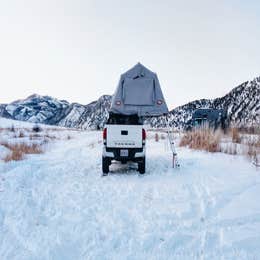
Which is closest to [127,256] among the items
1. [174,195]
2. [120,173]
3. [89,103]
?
[174,195]

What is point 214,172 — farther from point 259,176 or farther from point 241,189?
point 241,189

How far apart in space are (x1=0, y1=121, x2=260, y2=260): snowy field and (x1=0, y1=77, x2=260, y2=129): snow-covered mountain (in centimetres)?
9750

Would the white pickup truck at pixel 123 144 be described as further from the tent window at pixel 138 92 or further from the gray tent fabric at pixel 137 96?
the tent window at pixel 138 92

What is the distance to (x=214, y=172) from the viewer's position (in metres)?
8.25

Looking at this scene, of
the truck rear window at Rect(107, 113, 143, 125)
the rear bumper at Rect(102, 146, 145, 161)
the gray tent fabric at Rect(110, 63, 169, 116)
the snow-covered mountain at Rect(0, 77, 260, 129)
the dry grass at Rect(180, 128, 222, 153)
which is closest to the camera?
the rear bumper at Rect(102, 146, 145, 161)

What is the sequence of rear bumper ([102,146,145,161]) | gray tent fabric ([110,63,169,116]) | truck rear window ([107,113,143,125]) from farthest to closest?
gray tent fabric ([110,63,169,116]) → truck rear window ([107,113,143,125]) → rear bumper ([102,146,145,161])

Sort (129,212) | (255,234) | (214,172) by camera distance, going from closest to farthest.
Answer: (255,234) → (129,212) → (214,172)

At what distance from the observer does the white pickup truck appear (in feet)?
30.4

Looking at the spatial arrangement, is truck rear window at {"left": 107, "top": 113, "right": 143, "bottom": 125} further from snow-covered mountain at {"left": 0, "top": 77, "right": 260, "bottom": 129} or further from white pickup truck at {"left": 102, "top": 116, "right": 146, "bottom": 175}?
snow-covered mountain at {"left": 0, "top": 77, "right": 260, "bottom": 129}

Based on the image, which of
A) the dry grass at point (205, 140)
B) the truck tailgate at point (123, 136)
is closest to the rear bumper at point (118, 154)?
the truck tailgate at point (123, 136)

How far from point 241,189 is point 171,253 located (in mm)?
3338

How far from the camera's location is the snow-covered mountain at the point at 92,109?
107344 mm

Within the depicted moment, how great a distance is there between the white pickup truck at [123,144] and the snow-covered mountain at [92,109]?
95986 millimetres

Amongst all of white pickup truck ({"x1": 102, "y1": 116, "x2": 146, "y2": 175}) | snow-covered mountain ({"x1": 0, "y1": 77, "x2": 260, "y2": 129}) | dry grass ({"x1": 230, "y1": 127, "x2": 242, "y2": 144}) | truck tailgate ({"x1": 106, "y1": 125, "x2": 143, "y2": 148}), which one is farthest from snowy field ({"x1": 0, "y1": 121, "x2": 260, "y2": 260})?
snow-covered mountain ({"x1": 0, "y1": 77, "x2": 260, "y2": 129})
